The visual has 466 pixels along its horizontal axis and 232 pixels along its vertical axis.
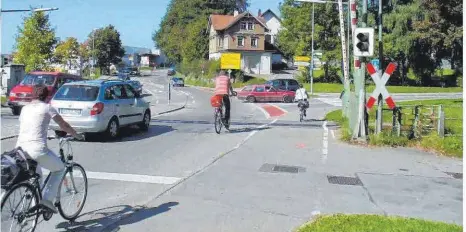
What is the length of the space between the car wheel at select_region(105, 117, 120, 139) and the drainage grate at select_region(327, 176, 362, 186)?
21.4 feet

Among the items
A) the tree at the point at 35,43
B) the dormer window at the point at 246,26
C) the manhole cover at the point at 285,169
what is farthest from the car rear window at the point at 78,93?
the dormer window at the point at 246,26

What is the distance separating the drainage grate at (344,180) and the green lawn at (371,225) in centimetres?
252

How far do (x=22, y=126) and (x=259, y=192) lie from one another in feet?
12.1

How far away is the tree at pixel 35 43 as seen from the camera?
41219 millimetres

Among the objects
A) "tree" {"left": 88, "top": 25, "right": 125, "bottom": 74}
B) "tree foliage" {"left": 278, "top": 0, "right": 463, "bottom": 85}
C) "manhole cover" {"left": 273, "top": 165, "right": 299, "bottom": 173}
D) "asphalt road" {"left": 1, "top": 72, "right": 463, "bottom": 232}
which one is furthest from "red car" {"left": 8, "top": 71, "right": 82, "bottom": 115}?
"tree" {"left": 88, "top": 25, "right": 125, "bottom": 74}

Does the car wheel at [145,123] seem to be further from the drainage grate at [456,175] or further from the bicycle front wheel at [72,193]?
the bicycle front wheel at [72,193]

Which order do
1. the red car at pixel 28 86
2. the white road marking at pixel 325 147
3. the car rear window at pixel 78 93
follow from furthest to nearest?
the red car at pixel 28 86 < the car rear window at pixel 78 93 < the white road marking at pixel 325 147

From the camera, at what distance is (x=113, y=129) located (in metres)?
13.9

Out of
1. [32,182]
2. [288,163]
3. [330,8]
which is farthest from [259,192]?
[330,8]

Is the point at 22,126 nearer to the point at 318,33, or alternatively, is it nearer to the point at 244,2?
the point at 318,33

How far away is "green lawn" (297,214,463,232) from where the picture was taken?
18.7ft

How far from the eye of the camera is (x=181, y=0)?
11600 cm

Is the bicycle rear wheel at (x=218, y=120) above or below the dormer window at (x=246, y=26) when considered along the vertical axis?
below

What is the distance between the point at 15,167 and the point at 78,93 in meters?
8.93
